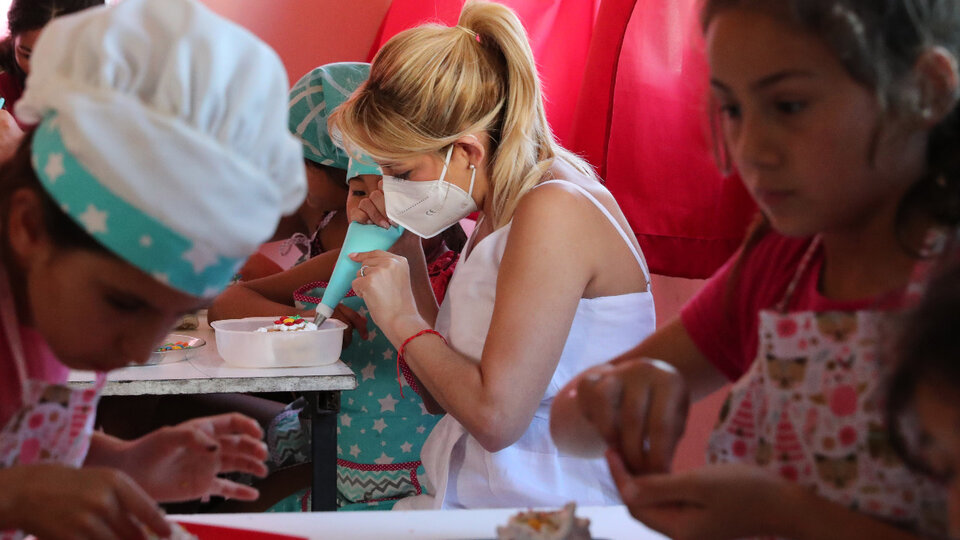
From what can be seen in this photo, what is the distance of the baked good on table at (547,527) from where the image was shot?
35.6 inches

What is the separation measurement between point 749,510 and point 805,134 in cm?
33

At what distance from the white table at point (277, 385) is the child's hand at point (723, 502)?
1.14m

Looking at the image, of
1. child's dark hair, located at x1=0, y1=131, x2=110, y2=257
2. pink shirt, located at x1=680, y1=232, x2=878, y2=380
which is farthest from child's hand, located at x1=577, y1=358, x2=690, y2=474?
child's dark hair, located at x1=0, y1=131, x2=110, y2=257

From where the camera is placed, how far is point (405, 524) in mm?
1061

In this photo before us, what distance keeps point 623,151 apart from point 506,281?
77 centimetres

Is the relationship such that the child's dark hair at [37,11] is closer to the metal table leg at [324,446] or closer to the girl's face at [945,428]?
the metal table leg at [324,446]

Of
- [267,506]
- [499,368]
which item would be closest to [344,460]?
[267,506]

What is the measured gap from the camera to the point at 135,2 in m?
0.81

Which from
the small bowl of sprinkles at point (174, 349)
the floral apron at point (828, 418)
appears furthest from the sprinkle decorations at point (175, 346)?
the floral apron at point (828, 418)

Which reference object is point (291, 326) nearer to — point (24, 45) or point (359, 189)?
point (359, 189)

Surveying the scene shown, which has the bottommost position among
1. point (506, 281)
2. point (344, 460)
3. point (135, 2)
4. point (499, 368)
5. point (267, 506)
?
point (267, 506)

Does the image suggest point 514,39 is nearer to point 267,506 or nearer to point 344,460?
point 344,460

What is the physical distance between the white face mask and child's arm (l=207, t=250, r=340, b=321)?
55 cm

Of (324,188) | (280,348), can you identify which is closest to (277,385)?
(280,348)
